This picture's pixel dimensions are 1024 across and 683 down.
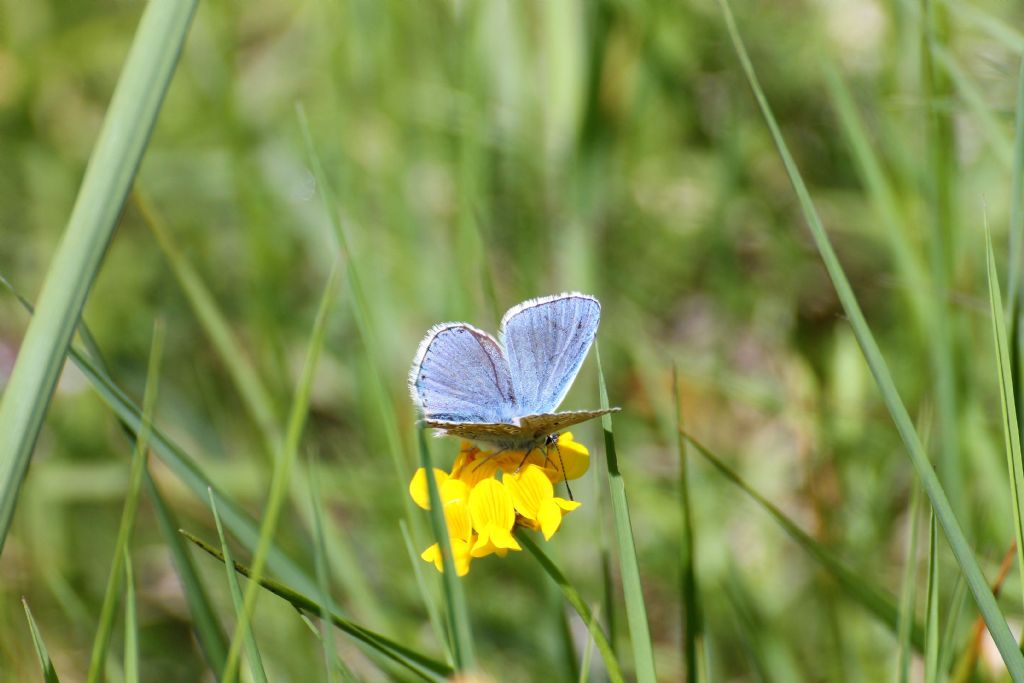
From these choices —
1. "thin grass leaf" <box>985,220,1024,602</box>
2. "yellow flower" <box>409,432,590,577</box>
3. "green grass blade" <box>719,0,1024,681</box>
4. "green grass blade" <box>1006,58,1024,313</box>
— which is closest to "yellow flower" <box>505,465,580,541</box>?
"yellow flower" <box>409,432,590,577</box>

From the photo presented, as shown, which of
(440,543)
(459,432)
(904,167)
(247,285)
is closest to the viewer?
(440,543)

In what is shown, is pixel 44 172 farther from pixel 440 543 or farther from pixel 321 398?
pixel 440 543

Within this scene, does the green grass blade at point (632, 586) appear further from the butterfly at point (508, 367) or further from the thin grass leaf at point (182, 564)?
the thin grass leaf at point (182, 564)

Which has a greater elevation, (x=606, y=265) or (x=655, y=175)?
(x=655, y=175)

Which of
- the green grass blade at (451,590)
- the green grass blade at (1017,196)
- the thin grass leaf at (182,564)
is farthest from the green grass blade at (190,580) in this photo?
the green grass blade at (1017,196)

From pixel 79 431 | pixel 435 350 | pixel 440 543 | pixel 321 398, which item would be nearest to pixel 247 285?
pixel 321 398

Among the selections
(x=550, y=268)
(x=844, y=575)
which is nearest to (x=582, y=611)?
(x=844, y=575)
